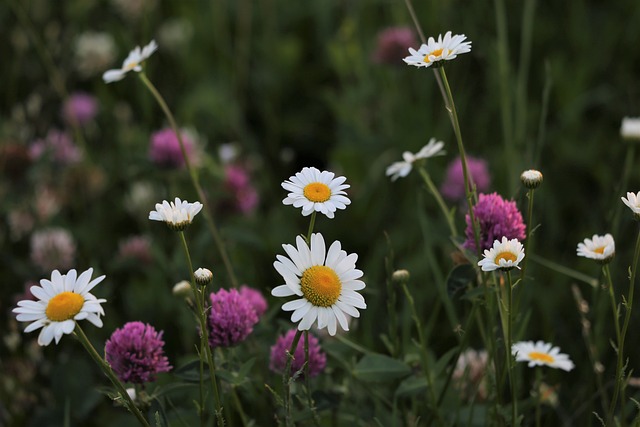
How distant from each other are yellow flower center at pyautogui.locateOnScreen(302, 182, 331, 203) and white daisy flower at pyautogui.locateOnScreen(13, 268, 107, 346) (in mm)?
265

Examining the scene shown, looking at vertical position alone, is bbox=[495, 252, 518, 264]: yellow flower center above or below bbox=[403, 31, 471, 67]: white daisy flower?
below

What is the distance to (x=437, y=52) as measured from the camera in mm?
1091

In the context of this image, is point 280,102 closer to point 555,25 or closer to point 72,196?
point 72,196

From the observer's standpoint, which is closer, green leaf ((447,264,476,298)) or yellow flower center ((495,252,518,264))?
yellow flower center ((495,252,518,264))

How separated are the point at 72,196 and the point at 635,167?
1.59m

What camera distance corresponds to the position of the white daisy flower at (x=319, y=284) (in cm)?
97

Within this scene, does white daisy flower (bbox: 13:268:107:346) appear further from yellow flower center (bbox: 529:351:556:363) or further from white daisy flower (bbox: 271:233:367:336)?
yellow flower center (bbox: 529:351:556:363)

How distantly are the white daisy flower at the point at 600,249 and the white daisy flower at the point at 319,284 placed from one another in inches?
12.4

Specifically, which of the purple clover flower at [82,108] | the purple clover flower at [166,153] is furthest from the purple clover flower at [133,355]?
the purple clover flower at [82,108]

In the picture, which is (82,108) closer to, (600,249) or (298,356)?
(298,356)

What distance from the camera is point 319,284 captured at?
987 mm

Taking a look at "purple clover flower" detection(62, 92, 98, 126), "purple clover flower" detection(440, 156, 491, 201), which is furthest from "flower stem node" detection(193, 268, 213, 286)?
"purple clover flower" detection(62, 92, 98, 126)

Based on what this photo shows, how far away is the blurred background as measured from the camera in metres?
1.81

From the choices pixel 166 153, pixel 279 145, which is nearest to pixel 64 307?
pixel 166 153
